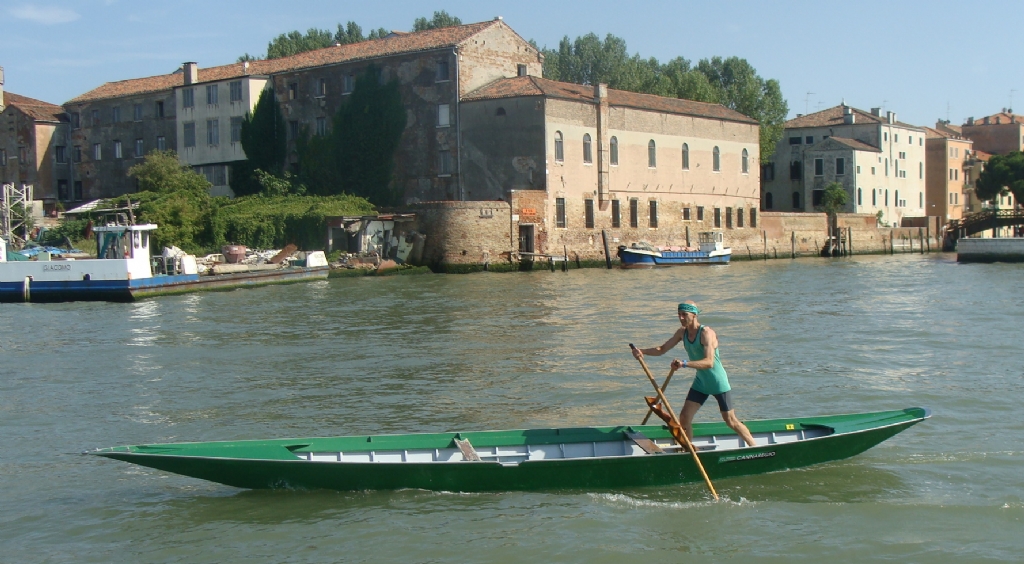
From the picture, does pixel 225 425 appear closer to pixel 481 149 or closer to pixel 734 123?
pixel 481 149

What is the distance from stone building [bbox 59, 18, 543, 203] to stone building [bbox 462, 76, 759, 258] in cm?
129

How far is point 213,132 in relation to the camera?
5059 centimetres

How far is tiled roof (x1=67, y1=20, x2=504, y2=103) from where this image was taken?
45.2m

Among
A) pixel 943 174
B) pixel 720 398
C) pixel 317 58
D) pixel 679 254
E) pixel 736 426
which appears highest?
pixel 317 58

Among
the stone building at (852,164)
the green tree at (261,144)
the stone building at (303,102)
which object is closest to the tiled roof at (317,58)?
the stone building at (303,102)

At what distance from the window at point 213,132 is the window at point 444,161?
40.0ft

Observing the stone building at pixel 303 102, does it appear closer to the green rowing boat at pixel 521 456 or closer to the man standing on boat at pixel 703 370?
the green rowing boat at pixel 521 456

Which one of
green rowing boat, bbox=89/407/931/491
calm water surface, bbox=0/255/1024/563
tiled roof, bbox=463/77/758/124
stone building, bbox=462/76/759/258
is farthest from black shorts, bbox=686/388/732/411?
tiled roof, bbox=463/77/758/124

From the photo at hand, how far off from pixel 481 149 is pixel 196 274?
48.2 feet

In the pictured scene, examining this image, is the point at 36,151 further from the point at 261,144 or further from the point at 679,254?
the point at 679,254

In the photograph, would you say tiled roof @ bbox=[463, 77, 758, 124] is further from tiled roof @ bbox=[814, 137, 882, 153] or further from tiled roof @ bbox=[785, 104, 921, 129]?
tiled roof @ bbox=[785, 104, 921, 129]

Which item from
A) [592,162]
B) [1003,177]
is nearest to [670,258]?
[592,162]

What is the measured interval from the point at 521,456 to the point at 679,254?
3811 cm

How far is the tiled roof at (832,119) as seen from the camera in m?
68.9
